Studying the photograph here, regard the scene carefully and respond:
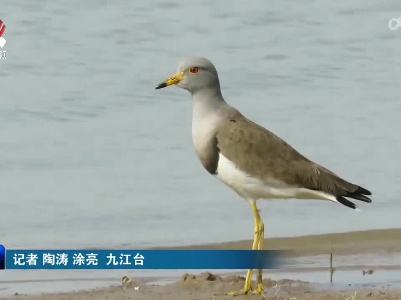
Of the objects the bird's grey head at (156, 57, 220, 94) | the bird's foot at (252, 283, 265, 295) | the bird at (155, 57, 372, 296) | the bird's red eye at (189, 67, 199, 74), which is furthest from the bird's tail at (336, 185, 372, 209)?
the bird's red eye at (189, 67, 199, 74)

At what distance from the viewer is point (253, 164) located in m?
8.85

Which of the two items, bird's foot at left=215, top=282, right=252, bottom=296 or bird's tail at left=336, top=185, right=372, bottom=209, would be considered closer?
bird's foot at left=215, top=282, right=252, bottom=296

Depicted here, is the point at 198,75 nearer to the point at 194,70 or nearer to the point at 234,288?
the point at 194,70

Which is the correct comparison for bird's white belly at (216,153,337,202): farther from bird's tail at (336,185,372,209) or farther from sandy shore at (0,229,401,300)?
sandy shore at (0,229,401,300)

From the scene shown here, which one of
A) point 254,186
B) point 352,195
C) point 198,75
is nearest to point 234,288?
point 254,186

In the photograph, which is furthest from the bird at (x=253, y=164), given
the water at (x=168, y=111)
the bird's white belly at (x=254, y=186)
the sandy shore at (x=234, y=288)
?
the water at (x=168, y=111)

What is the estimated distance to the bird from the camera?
8859 mm

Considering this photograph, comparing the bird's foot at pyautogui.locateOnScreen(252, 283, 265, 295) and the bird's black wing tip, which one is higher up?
the bird's black wing tip

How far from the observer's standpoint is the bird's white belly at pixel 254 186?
8859 millimetres

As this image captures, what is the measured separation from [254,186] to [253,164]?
155 millimetres

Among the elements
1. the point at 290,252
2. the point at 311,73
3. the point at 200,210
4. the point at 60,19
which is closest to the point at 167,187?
the point at 200,210

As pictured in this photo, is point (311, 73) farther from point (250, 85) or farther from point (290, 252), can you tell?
point (290, 252)

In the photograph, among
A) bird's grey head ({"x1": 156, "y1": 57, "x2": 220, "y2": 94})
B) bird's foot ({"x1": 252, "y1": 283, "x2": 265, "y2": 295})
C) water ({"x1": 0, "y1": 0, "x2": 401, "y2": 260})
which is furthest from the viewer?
water ({"x1": 0, "y1": 0, "x2": 401, "y2": 260})

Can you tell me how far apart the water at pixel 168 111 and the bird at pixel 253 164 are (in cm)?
172
